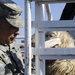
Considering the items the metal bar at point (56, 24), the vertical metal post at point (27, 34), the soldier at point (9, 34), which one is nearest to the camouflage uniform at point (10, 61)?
the soldier at point (9, 34)

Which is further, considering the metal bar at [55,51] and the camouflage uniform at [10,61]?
the camouflage uniform at [10,61]

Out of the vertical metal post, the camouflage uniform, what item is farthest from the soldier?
the vertical metal post

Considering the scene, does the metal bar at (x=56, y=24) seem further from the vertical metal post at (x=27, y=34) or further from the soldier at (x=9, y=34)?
the soldier at (x=9, y=34)

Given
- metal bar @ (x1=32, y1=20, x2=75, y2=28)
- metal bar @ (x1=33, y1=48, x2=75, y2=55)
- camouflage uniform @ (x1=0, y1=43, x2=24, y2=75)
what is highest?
metal bar @ (x1=32, y1=20, x2=75, y2=28)

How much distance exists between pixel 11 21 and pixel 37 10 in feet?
0.83

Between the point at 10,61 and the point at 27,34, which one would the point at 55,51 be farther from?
the point at 10,61

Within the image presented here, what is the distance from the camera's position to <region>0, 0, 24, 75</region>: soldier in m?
1.98

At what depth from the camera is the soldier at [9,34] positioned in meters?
1.98

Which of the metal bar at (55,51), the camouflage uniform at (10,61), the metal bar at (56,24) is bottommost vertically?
the camouflage uniform at (10,61)

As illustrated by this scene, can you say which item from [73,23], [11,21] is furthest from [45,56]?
[11,21]

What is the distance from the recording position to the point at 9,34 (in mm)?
2049

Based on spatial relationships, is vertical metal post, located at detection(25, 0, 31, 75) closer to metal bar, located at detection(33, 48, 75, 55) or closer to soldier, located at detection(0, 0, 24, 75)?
metal bar, located at detection(33, 48, 75, 55)

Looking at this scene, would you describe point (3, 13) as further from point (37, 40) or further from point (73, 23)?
point (73, 23)

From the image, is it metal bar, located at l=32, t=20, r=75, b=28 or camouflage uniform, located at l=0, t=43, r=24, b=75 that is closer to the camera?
metal bar, located at l=32, t=20, r=75, b=28
